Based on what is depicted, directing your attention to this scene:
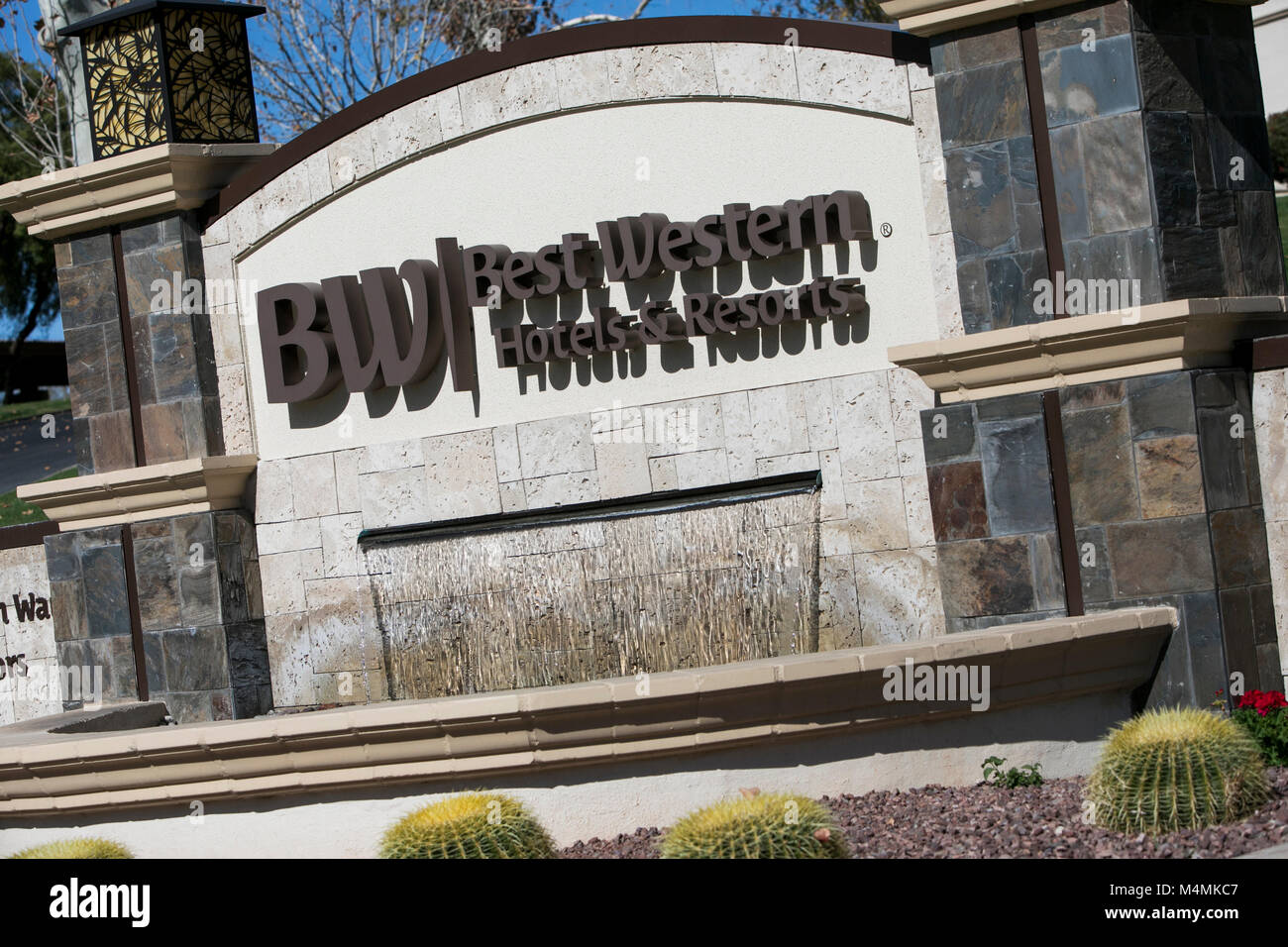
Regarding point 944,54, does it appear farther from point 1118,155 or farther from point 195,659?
point 195,659

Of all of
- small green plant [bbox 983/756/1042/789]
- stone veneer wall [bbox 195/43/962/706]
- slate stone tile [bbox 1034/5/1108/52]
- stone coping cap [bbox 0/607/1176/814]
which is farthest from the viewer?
stone veneer wall [bbox 195/43/962/706]

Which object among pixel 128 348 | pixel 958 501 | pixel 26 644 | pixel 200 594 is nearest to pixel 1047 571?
pixel 958 501

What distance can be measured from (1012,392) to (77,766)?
704 centimetres

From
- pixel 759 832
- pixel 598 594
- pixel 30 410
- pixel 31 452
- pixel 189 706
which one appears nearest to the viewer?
pixel 759 832

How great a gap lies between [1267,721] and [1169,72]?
452cm

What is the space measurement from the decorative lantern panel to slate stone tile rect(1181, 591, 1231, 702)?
980cm

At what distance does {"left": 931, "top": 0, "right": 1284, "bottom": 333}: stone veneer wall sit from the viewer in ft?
32.9

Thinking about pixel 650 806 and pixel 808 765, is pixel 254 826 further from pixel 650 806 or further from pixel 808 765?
pixel 808 765

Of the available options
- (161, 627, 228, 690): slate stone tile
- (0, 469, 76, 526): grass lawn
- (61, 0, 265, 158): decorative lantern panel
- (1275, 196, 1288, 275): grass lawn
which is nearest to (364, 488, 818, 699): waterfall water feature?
(161, 627, 228, 690): slate stone tile

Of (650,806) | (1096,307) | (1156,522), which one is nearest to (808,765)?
(650,806)

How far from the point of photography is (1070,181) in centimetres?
1028

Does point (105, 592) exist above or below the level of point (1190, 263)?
below

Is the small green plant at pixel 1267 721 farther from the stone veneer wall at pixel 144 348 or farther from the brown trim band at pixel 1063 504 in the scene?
the stone veneer wall at pixel 144 348

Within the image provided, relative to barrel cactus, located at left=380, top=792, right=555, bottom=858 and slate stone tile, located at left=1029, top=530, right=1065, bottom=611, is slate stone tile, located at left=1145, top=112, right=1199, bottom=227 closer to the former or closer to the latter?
slate stone tile, located at left=1029, top=530, right=1065, bottom=611
